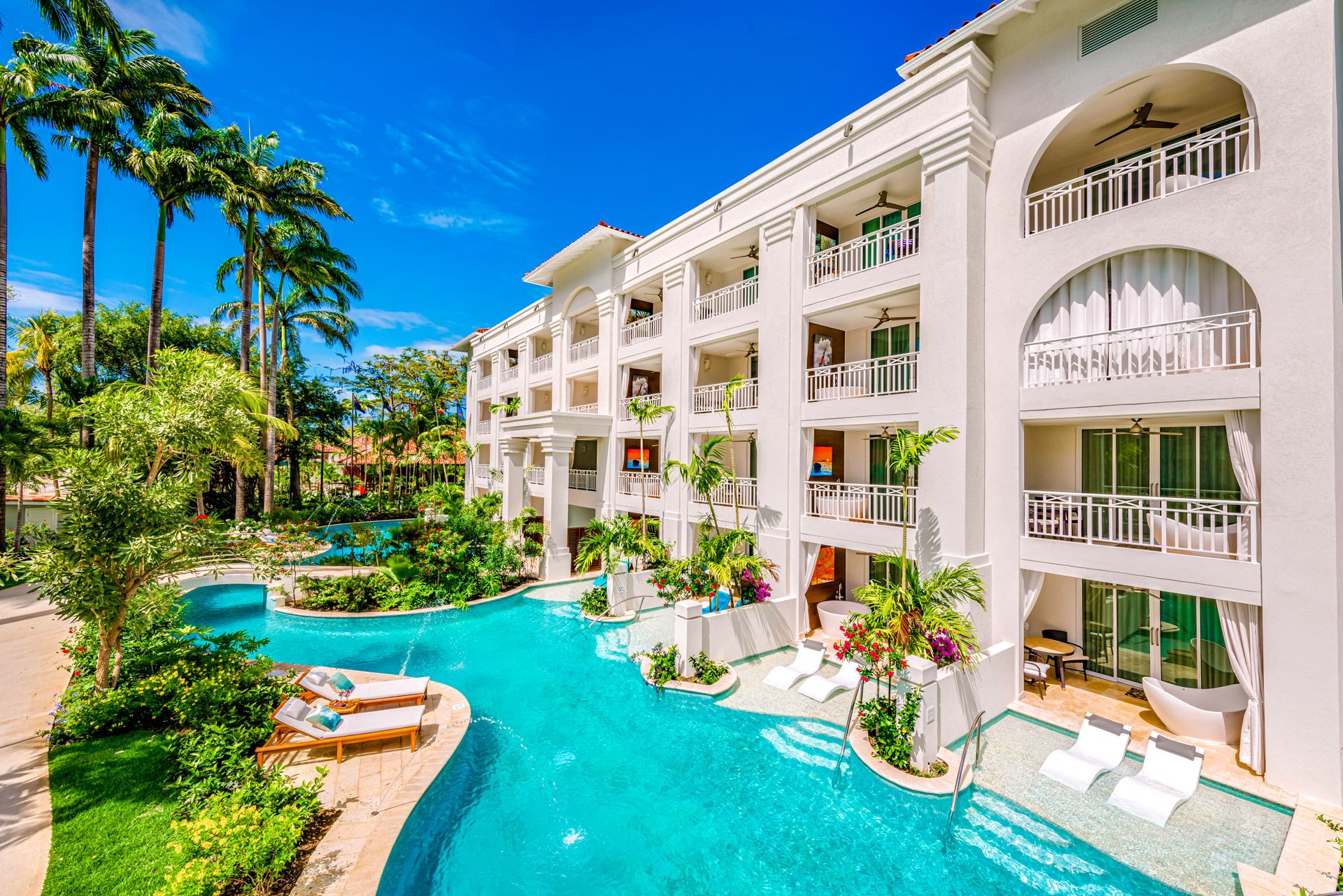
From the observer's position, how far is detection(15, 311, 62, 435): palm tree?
26.3m

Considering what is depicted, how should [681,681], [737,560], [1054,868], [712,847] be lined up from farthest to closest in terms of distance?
1. [737,560]
2. [681,681]
3. [712,847]
4. [1054,868]

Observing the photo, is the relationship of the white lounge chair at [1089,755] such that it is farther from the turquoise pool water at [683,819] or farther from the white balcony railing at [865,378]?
the white balcony railing at [865,378]

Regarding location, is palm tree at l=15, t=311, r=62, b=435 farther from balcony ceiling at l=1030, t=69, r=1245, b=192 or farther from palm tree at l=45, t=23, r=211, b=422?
balcony ceiling at l=1030, t=69, r=1245, b=192

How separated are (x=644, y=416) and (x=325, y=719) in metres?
10.9

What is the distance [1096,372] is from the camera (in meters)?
9.23

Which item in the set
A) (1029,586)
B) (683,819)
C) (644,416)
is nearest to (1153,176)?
(1029,586)

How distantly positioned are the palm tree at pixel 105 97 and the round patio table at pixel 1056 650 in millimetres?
29934

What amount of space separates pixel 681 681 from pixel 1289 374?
10.9 meters

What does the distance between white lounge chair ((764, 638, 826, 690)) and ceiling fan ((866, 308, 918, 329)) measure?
8116 mm

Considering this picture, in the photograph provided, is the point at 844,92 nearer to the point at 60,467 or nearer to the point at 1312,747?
the point at 1312,747

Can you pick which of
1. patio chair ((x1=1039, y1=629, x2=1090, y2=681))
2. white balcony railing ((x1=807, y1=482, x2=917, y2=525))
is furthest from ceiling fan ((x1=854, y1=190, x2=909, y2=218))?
patio chair ((x1=1039, y1=629, x2=1090, y2=681))

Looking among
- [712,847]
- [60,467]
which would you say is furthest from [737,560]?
[60,467]

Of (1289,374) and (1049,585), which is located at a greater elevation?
(1289,374)

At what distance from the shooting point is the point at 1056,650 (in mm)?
10102
